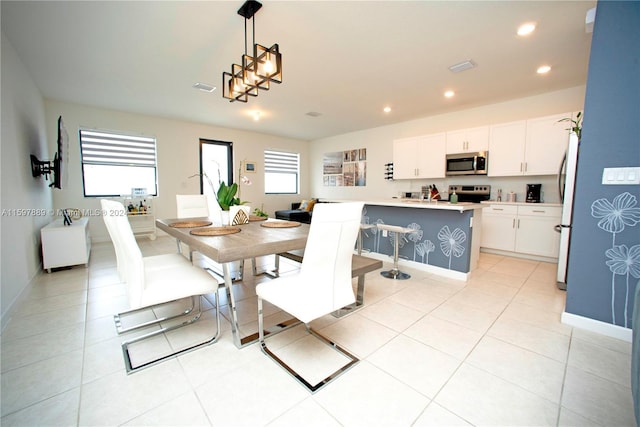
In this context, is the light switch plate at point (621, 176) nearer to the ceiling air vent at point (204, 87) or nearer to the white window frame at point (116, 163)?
the ceiling air vent at point (204, 87)

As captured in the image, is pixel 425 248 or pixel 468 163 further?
pixel 468 163

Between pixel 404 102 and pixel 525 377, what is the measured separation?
4.16m

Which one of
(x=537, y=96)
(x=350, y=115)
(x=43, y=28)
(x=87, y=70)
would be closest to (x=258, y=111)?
(x=350, y=115)

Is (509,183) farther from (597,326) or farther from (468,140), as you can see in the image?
(597,326)

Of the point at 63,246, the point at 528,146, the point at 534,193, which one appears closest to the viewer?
the point at 63,246

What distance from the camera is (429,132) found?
17.7 ft

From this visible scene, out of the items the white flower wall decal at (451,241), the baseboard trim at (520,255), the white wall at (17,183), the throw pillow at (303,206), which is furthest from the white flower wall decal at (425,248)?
the throw pillow at (303,206)

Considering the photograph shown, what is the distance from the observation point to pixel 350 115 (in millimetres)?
5344

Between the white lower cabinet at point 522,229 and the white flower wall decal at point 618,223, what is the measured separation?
2.23 meters

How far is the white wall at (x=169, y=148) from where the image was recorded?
466 centimetres

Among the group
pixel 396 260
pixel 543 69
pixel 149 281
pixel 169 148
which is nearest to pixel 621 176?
pixel 396 260

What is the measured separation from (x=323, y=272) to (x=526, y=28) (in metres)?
2.98

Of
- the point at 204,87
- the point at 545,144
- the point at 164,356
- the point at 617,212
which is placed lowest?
the point at 164,356

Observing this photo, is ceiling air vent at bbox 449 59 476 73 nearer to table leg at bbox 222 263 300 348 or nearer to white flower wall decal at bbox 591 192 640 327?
white flower wall decal at bbox 591 192 640 327
